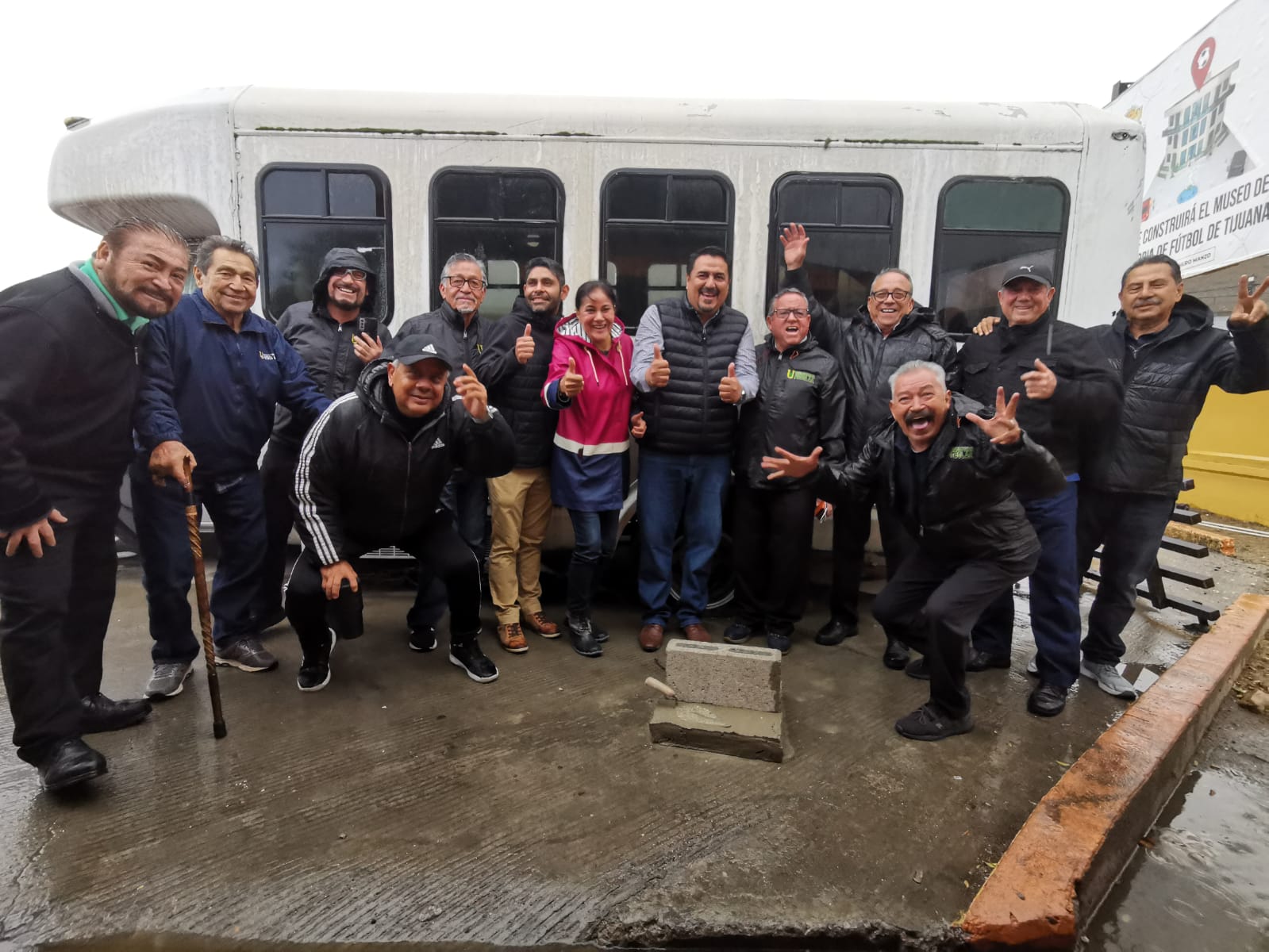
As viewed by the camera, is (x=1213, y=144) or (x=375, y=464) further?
(x=1213, y=144)

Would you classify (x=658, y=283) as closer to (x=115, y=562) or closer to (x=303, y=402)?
(x=303, y=402)

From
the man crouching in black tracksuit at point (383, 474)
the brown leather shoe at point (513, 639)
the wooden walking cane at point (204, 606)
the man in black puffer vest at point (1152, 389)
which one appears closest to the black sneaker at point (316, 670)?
the man crouching in black tracksuit at point (383, 474)

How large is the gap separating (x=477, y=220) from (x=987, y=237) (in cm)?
320

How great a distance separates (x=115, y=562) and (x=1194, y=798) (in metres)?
4.76

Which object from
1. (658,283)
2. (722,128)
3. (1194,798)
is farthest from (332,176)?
(1194,798)

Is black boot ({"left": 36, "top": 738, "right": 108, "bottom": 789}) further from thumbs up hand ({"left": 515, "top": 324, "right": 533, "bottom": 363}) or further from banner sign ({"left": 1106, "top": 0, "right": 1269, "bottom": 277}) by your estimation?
banner sign ({"left": 1106, "top": 0, "right": 1269, "bottom": 277})

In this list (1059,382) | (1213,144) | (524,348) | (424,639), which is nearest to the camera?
(1059,382)

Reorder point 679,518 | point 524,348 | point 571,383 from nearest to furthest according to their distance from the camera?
point 571,383 < point 524,348 < point 679,518

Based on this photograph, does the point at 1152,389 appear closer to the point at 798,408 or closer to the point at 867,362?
the point at 867,362

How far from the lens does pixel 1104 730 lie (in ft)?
10.2

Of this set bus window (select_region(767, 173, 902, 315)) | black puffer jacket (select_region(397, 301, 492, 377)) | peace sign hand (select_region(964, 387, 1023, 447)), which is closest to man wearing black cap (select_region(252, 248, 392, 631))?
black puffer jacket (select_region(397, 301, 492, 377))

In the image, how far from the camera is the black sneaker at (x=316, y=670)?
3.42m

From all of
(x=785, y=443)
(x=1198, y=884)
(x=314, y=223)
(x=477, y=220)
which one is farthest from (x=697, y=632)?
(x=314, y=223)

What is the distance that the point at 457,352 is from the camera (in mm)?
3725
